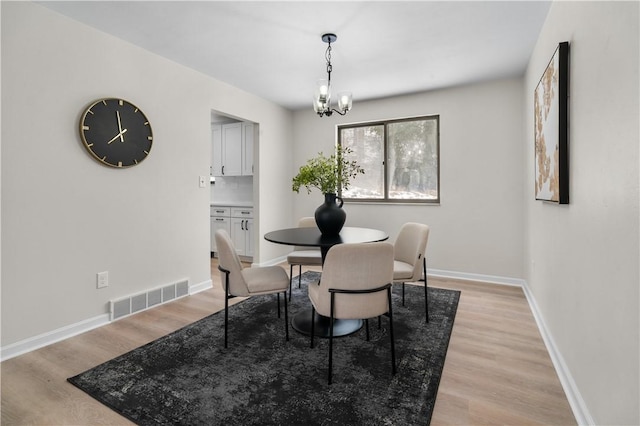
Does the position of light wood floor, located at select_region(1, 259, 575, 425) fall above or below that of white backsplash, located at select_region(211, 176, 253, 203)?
below

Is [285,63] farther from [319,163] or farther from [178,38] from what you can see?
[319,163]

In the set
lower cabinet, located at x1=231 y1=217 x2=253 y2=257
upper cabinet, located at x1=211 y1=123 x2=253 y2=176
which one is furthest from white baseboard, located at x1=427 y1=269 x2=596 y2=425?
upper cabinet, located at x1=211 y1=123 x2=253 y2=176

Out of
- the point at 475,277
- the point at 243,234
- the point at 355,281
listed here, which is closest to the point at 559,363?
the point at 355,281

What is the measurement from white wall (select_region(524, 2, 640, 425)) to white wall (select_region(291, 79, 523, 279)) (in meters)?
1.87

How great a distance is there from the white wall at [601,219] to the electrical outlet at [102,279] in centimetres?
336

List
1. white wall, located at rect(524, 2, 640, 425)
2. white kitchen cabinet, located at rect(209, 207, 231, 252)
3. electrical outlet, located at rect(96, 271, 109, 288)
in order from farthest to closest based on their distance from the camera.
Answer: white kitchen cabinet, located at rect(209, 207, 231, 252) < electrical outlet, located at rect(96, 271, 109, 288) < white wall, located at rect(524, 2, 640, 425)

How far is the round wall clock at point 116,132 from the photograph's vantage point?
8.91ft

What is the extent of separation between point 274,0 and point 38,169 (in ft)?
6.81

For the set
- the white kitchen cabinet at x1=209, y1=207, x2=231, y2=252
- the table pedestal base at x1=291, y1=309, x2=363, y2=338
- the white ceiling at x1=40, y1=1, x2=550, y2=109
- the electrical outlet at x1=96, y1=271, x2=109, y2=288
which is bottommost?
the table pedestal base at x1=291, y1=309, x2=363, y2=338

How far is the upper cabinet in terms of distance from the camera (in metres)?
5.33

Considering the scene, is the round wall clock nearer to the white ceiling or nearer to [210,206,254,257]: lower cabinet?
the white ceiling

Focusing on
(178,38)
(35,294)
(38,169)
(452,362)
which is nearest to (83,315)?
(35,294)

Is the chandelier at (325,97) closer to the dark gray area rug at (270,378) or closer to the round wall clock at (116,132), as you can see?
the round wall clock at (116,132)

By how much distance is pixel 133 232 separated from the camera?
311cm
